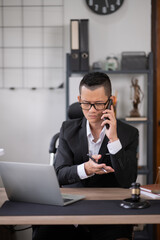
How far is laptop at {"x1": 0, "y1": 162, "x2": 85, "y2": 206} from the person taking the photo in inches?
A: 59.2

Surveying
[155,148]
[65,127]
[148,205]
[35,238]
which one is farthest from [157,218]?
[155,148]

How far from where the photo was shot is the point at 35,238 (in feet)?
5.57

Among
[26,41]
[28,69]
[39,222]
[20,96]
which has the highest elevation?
[26,41]

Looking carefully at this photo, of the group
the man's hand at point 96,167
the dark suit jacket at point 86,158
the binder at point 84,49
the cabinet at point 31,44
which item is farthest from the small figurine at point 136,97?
the man's hand at point 96,167

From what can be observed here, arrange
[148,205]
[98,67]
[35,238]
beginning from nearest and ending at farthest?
[148,205]
[35,238]
[98,67]

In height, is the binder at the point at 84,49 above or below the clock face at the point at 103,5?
below

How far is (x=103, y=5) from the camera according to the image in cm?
360

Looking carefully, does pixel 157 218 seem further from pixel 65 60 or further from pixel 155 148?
pixel 65 60

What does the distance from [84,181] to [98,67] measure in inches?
69.4

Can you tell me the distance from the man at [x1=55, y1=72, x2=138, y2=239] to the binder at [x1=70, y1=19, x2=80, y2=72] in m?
1.39

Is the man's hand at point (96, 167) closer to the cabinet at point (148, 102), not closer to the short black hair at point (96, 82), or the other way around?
the short black hair at point (96, 82)

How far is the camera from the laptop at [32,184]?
4.93 ft

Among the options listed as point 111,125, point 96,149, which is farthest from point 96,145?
point 111,125

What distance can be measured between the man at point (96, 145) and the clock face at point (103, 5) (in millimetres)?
1834
